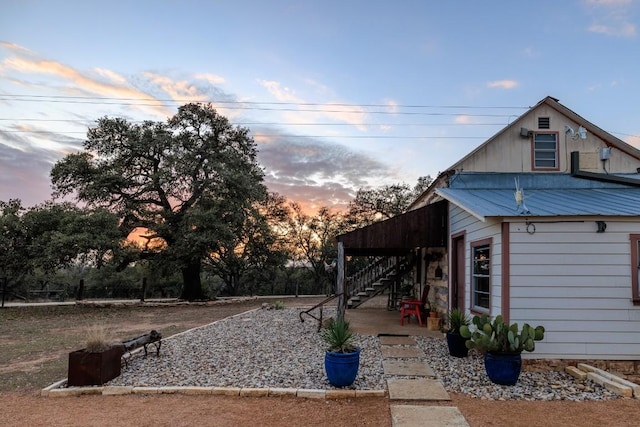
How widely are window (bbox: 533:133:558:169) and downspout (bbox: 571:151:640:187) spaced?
1.24 feet

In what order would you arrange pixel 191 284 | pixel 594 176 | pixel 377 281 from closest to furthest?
pixel 594 176 → pixel 377 281 → pixel 191 284

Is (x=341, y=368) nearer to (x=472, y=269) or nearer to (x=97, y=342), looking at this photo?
(x=97, y=342)

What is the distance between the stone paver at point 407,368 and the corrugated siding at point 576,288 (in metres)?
1.57

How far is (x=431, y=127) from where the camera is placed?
15.0m

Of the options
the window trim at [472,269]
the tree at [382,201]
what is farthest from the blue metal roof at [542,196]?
the tree at [382,201]

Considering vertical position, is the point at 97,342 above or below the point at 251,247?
below

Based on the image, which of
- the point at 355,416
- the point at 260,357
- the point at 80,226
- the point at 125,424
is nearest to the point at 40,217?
the point at 80,226

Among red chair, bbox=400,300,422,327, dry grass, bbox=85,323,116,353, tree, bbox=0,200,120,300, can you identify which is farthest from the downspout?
tree, bbox=0,200,120,300

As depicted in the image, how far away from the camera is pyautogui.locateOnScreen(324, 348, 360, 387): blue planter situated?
5141mm

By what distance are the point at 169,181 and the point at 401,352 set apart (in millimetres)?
14275

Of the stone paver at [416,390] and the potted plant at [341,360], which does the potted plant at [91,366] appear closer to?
the potted plant at [341,360]

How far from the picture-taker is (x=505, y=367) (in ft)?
17.4

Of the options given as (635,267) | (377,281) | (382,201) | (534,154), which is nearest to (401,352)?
(635,267)

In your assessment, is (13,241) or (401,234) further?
(13,241)
